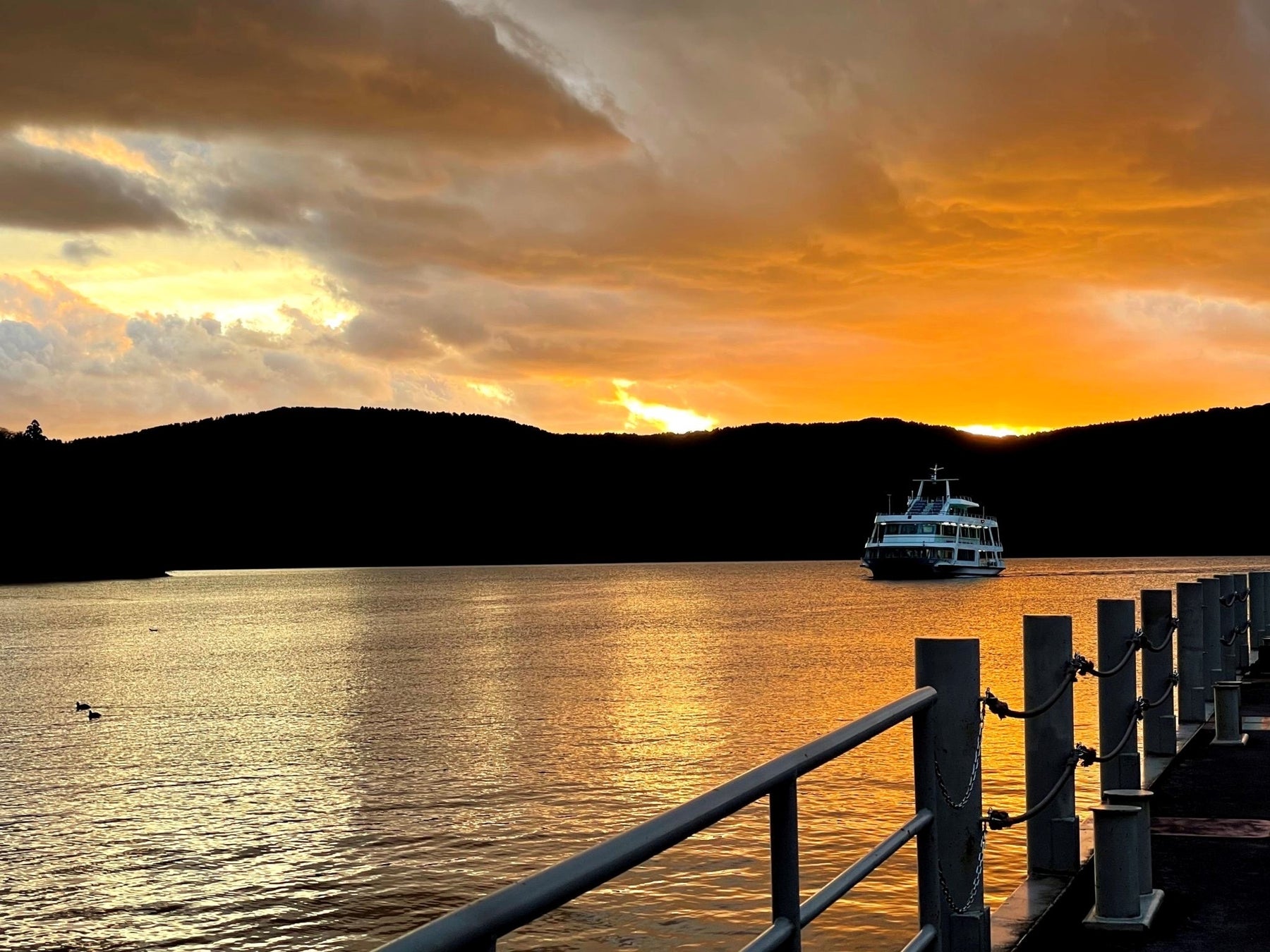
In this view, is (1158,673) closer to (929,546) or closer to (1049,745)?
(1049,745)

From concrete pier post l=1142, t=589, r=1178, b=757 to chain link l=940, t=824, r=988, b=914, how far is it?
4.43 metres

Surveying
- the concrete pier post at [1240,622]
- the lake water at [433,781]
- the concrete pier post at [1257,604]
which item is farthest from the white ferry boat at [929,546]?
the concrete pier post at [1240,622]

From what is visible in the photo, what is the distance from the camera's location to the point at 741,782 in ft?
10.2

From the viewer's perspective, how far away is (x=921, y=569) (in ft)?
453

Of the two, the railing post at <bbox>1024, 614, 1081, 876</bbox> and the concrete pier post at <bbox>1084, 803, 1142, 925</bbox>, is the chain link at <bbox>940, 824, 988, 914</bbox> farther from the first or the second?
the railing post at <bbox>1024, 614, 1081, 876</bbox>

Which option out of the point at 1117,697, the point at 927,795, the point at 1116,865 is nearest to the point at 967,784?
the point at 927,795

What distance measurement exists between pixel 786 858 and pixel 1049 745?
4.14 meters

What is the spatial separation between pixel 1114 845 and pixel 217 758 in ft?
84.7

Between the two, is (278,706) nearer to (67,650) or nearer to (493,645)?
(493,645)

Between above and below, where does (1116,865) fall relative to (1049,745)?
below

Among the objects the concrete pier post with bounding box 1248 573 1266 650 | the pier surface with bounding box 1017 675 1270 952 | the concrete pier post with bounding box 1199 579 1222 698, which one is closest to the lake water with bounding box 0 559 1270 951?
the concrete pier post with bounding box 1199 579 1222 698

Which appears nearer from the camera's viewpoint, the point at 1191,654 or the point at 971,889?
the point at 971,889

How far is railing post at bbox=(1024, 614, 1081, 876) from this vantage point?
6969 mm

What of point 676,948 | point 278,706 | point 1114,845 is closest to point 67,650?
point 278,706
